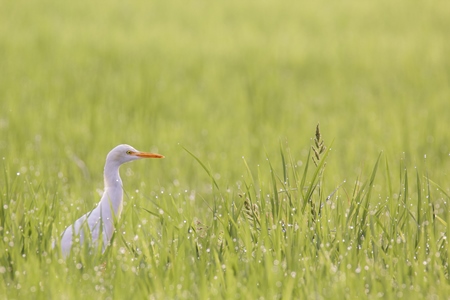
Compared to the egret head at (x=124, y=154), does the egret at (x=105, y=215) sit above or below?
below

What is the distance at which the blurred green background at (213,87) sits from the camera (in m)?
6.84

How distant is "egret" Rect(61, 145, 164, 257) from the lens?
332 centimetres

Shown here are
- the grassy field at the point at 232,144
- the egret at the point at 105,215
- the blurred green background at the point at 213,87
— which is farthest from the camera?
the blurred green background at the point at 213,87

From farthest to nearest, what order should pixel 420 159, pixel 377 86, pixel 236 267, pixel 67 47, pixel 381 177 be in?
pixel 67 47, pixel 377 86, pixel 420 159, pixel 381 177, pixel 236 267

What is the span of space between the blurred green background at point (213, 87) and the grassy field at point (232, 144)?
0.03m

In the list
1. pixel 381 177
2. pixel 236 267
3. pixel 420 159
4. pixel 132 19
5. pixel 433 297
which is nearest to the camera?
pixel 433 297

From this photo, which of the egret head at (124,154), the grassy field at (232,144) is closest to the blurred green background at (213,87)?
the grassy field at (232,144)

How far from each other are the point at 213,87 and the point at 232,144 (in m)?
2.23

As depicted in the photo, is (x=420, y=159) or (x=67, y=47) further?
(x=67, y=47)

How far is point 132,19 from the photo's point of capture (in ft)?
42.1

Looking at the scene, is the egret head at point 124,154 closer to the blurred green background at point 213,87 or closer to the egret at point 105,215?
the egret at point 105,215

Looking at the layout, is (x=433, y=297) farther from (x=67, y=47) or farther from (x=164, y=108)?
(x=67, y=47)

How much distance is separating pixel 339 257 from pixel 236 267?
0.45 meters

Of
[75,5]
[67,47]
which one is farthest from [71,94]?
[75,5]
